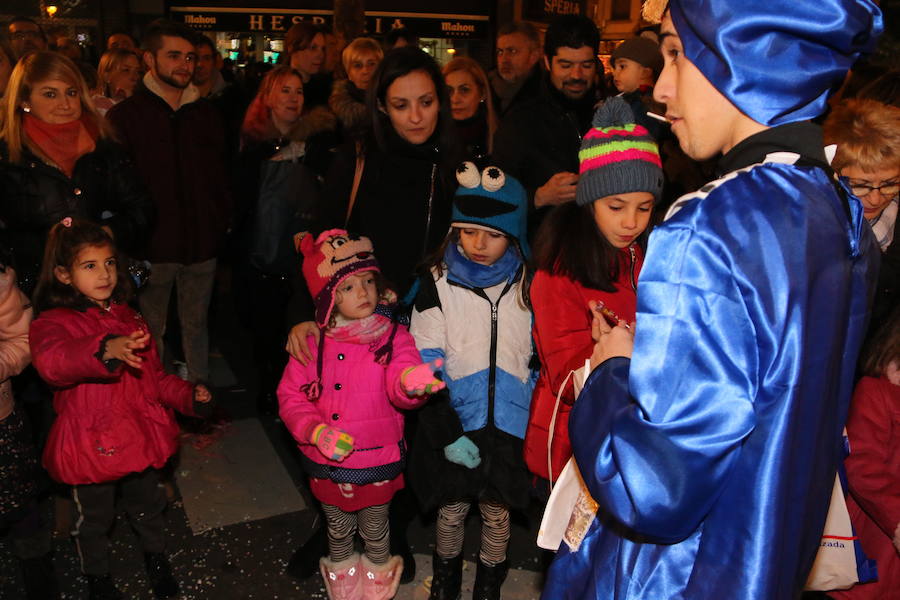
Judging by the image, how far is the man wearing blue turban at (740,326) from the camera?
128 centimetres

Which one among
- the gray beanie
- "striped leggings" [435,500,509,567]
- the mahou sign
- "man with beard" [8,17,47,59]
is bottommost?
"striped leggings" [435,500,509,567]

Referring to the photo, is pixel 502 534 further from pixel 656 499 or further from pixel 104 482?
pixel 656 499

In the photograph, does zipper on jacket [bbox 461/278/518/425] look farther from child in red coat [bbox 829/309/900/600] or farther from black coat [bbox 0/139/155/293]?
black coat [bbox 0/139/155/293]

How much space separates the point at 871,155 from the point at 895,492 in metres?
→ 1.34

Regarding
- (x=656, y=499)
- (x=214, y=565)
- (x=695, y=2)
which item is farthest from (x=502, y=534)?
(x=695, y=2)

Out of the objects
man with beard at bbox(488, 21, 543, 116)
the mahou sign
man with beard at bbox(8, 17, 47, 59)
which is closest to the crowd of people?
man with beard at bbox(488, 21, 543, 116)

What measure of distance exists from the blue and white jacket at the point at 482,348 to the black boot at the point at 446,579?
649mm

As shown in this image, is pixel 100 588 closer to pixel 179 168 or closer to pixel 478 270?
pixel 478 270

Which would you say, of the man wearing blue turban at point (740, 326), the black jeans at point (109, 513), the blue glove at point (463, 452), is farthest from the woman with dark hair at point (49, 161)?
the man wearing blue turban at point (740, 326)

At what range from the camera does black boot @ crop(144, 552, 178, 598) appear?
3.27 meters

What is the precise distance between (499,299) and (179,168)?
8.30 feet

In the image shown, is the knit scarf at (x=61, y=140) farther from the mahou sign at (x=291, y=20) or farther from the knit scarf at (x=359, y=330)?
the mahou sign at (x=291, y=20)

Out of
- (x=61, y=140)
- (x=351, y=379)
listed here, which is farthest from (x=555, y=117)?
(x=61, y=140)

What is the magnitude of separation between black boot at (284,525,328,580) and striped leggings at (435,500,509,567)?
599 millimetres
